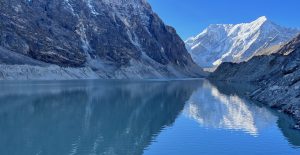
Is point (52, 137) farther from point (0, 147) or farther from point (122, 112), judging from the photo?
point (122, 112)

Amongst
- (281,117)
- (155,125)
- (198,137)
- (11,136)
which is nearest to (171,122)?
(155,125)

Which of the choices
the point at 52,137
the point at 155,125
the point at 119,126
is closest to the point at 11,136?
the point at 52,137

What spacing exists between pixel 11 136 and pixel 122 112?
22749 mm

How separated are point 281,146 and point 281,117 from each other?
60.1 ft

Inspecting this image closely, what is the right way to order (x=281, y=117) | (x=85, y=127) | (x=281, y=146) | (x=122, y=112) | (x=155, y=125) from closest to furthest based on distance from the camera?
1. (x=281, y=146)
2. (x=85, y=127)
3. (x=155, y=125)
4. (x=281, y=117)
5. (x=122, y=112)

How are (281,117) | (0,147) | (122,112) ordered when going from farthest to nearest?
1. (122,112)
2. (281,117)
3. (0,147)

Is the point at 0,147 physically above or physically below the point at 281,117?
below

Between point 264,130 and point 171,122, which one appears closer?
point 264,130

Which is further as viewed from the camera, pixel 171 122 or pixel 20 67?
pixel 20 67

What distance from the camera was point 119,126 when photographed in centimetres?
4209

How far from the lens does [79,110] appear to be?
56.9 m

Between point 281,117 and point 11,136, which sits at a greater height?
point 281,117

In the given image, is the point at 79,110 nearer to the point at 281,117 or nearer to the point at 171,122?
the point at 171,122

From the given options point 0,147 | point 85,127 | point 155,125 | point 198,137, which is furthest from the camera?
point 155,125
